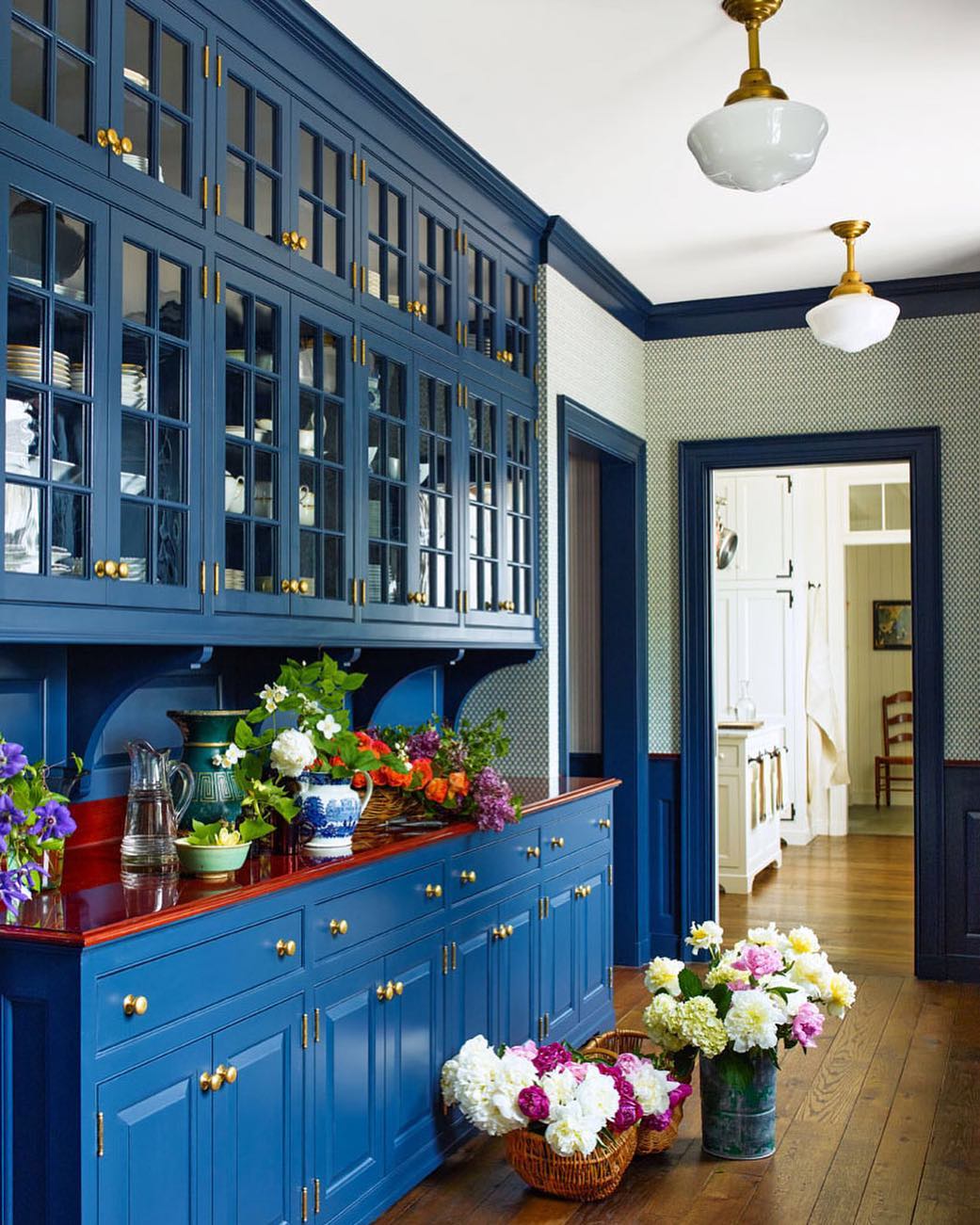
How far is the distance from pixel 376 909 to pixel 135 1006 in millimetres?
909

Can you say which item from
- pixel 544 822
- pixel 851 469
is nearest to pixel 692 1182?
Answer: pixel 544 822

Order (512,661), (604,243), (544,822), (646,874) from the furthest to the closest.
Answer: (646,874) < (604,243) < (512,661) < (544,822)

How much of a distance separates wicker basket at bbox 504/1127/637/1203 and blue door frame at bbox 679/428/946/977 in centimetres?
279

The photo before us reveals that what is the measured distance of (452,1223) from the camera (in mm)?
3057

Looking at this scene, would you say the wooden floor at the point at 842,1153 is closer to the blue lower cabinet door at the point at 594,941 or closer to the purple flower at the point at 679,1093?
the purple flower at the point at 679,1093

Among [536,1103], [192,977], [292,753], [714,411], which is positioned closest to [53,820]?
[192,977]

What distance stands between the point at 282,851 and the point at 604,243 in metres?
3.06

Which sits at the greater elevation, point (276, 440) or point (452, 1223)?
point (276, 440)

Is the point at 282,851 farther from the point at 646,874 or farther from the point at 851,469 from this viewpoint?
the point at 851,469

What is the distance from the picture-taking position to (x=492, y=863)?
12.1 feet

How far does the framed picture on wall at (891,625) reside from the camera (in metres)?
11.3

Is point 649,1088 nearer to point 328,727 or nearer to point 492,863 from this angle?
point 492,863

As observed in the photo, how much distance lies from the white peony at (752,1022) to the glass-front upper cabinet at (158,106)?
2.29m

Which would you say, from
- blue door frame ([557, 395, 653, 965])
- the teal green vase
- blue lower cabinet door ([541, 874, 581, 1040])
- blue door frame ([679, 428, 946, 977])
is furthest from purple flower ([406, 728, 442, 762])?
blue door frame ([679, 428, 946, 977])
